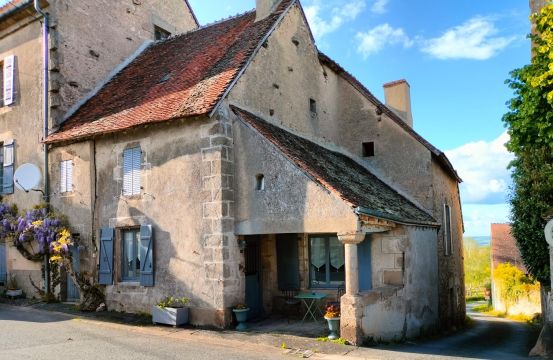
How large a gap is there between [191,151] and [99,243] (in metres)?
3.71

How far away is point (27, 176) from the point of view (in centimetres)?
1307

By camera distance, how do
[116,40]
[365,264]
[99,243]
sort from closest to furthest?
[365,264] < [99,243] < [116,40]

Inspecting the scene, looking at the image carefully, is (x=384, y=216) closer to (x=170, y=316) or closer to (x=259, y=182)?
(x=259, y=182)

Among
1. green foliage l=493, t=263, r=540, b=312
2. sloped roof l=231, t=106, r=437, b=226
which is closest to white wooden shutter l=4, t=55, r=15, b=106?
sloped roof l=231, t=106, r=437, b=226

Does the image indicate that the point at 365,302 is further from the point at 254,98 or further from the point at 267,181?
the point at 254,98

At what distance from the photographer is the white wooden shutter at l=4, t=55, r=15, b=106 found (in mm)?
14031

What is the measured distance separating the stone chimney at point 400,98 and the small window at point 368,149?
1992 mm

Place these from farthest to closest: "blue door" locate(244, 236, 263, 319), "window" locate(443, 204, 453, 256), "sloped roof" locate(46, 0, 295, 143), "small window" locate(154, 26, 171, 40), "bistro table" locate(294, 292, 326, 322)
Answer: "small window" locate(154, 26, 171, 40) < "window" locate(443, 204, 453, 256) < "blue door" locate(244, 236, 263, 319) < "sloped roof" locate(46, 0, 295, 143) < "bistro table" locate(294, 292, 326, 322)

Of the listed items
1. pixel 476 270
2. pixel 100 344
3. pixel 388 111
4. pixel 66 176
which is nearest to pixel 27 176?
pixel 66 176

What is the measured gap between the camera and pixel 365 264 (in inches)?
430

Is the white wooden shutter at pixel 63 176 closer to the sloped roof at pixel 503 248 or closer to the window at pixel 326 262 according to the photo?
the window at pixel 326 262

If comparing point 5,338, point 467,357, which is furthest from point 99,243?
point 467,357

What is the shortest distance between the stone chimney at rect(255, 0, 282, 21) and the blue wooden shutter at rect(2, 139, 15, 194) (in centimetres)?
806

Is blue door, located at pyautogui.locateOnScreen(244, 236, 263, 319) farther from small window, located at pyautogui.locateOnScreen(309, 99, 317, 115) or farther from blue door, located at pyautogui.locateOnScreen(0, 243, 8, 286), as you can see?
blue door, located at pyautogui.locateOnScreen(0, 243, 8, 286)
